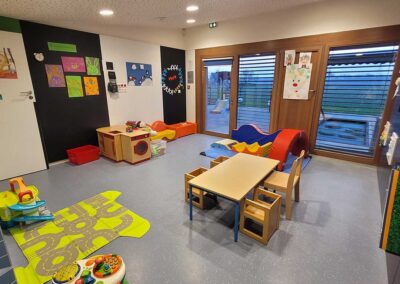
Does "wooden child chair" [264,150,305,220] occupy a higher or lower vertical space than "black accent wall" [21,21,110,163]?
lower

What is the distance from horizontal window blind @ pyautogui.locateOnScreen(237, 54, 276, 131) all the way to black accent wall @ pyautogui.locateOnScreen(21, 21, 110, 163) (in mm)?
2996

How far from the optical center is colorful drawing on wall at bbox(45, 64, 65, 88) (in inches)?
132

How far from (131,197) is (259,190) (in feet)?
5.08

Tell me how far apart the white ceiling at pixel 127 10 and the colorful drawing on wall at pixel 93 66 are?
1.66 ft

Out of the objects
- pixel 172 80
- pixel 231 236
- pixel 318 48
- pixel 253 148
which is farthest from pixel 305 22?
pixel 231 236

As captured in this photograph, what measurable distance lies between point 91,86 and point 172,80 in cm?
209

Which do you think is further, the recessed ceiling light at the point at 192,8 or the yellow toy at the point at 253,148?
the yellow toy at the point at 253,148

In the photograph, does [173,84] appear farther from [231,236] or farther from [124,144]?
[231,236]

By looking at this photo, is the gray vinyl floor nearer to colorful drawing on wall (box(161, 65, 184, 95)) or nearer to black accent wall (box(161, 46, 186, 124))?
black accent wall (box(161, 46, 186, 124))

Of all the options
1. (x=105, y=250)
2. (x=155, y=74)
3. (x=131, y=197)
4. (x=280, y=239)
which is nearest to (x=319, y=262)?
(x=280, y=239)

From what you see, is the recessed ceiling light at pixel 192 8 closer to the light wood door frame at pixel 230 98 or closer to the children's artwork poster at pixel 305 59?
the light wood door frame at pixel 230 98

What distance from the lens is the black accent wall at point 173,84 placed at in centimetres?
516

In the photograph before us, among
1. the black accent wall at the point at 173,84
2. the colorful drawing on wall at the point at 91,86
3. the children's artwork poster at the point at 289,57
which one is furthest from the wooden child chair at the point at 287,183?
the black accent wall at the point at 173,84

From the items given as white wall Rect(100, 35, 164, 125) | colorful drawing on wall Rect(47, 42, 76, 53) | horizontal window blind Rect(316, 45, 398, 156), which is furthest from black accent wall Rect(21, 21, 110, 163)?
horizontal window blind Rect(316, 45, 398, 156)
